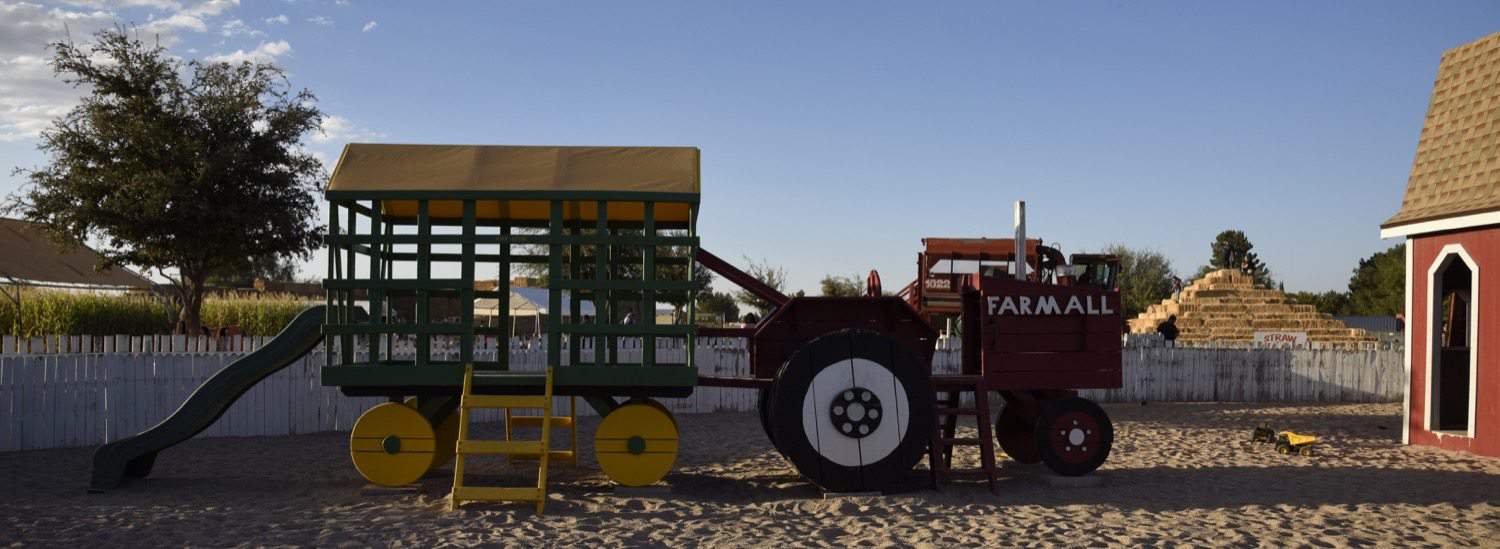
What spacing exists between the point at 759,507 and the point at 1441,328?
31.8ft

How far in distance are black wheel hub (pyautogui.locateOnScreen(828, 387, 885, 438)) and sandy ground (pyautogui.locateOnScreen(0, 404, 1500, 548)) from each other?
0.61 meters

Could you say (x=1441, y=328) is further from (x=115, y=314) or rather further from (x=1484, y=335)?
(x=115, y=314)

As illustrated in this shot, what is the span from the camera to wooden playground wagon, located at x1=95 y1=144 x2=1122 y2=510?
373 inches

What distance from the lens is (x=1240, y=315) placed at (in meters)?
34.9

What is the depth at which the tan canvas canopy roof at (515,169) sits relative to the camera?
9.50 metres

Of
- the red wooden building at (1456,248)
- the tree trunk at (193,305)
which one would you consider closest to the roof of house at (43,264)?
the tree trunk at (193,305)

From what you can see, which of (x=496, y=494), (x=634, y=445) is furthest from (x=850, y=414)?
(x=496, y=494)

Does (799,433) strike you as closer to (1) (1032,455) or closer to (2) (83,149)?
(1) (1032,455)

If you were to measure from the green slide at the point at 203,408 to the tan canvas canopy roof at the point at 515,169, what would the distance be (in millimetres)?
1422

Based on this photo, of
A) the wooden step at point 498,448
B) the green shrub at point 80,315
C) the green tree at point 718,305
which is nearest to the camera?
the wooden step at point 498,448

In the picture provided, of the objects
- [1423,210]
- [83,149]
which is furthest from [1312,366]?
[83,149]

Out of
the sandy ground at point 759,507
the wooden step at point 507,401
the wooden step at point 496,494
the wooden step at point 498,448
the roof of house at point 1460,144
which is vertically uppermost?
the roof of house at point 1460,144

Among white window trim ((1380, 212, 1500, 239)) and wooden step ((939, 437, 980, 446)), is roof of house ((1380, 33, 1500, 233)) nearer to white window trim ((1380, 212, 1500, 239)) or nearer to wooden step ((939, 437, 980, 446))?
white window trim ((1380, 212, 1500, 239))

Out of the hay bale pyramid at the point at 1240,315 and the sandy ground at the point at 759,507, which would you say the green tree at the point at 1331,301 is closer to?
Result: the hay bale pyramid at the point at 1240,315
